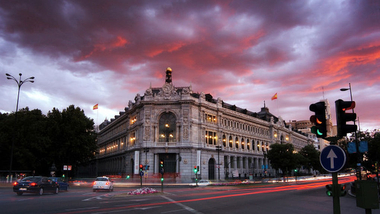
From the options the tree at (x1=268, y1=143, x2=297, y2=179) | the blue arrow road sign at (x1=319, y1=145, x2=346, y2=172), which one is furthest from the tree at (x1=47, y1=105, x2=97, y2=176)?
the blue arrow road sign at (x1=319, y1=145, x2=346, y2=172)

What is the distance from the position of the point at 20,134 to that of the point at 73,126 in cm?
994

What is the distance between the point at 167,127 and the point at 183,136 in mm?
4058

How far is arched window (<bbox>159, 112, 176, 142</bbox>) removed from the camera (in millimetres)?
61594

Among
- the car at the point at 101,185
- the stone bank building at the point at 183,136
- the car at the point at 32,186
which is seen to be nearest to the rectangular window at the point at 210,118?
the stone bank building at the point at 183,136

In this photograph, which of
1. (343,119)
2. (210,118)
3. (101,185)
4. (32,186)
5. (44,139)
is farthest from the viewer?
(210,118)

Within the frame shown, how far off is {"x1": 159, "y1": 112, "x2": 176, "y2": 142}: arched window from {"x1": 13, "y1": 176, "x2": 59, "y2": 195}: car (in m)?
35.3

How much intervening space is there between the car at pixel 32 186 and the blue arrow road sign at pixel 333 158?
24.1 meters

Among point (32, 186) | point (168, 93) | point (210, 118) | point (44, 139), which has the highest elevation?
point (168, 93)

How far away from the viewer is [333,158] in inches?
287

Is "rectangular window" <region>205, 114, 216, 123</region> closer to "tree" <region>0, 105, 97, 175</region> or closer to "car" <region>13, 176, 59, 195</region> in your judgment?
"tree" <region>0, 105, 97, 175</region>

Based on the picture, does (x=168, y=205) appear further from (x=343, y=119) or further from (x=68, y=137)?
(x=68, y=137)

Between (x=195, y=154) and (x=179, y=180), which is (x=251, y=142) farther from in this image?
(x=179, y=180)

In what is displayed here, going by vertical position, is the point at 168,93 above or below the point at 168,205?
above

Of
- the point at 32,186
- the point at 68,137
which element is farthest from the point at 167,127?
the point at 32,186
